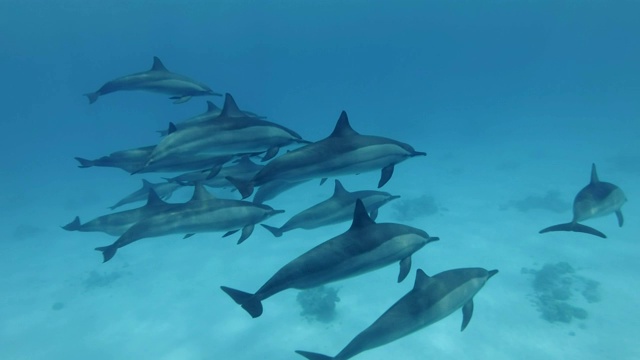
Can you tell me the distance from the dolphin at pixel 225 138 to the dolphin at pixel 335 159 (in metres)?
0.67

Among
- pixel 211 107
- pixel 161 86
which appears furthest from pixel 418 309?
pixel 161 86

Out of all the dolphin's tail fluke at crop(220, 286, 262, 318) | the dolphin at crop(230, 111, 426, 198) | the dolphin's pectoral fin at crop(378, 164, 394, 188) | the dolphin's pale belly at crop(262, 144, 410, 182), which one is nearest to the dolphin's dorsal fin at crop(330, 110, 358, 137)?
the dolphin at crop(230, 111, 426, 198)

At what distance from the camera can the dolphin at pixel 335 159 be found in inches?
195

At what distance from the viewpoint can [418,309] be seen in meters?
4.27

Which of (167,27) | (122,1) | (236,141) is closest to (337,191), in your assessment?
(236,141)

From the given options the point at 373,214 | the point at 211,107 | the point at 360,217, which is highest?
the point at 211,107

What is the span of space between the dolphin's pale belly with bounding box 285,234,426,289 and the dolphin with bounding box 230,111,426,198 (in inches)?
42.5

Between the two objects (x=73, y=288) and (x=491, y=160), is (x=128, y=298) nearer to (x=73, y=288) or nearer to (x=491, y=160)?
(x=73, y=288)

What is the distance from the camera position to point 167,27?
3310 inches

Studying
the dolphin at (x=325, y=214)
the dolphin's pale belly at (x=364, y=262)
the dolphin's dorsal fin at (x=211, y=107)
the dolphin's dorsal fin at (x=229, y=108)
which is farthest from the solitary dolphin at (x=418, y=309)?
the dolphin's dorsal fin at (x=211, y=107)

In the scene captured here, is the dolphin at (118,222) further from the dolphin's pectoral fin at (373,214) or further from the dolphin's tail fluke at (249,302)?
the dolphin's pectoral fin at (373,214)

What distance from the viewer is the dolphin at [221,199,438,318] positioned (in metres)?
4.14

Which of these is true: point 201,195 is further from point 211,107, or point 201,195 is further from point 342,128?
point 211,107

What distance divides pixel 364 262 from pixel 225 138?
2644 millimetres
